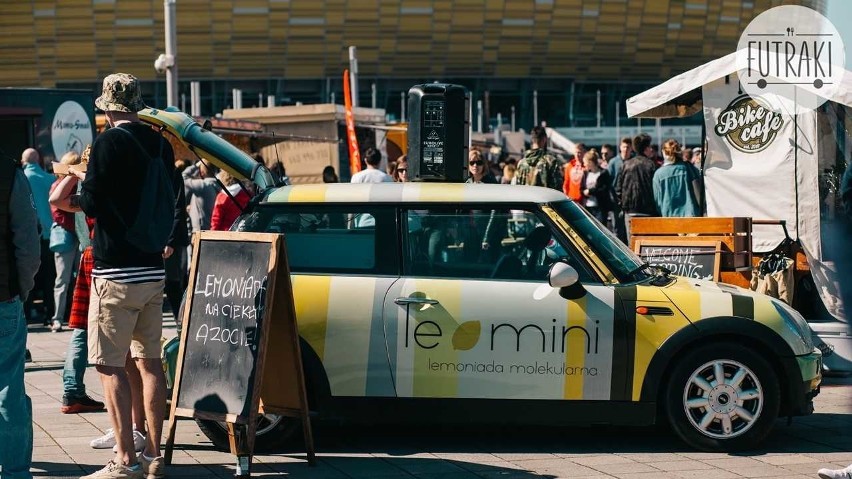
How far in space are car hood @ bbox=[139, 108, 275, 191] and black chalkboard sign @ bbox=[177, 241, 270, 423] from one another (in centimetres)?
93

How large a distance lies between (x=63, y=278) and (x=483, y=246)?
7358 mm

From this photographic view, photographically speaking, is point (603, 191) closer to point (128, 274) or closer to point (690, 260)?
point (690, 260)

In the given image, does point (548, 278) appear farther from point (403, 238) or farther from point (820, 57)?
point (820, 57)

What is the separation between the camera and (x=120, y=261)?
5812 millimetres

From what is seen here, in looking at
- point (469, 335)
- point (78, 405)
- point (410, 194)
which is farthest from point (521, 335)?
point (78, 405)

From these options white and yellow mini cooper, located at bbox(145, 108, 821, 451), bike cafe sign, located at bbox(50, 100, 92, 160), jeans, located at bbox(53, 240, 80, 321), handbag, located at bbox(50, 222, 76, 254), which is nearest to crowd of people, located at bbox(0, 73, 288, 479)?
white and yellow mini cooper, located at bbox(145, 108, 821, 451)

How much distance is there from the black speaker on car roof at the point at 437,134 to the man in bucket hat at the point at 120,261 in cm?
521

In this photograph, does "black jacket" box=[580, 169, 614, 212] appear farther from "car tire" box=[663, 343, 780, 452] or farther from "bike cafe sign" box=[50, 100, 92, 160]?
"car tire" box=[663, 343, 780, 452]

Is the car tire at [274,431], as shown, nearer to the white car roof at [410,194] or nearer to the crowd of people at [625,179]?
the white car roof at [410,194]

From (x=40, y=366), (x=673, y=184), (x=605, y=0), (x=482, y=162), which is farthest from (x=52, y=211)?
(x=605, y=0)

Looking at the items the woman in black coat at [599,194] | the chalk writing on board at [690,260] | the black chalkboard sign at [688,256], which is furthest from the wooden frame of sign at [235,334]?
the woman in black coat at [599,194]

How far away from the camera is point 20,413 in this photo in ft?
17.5

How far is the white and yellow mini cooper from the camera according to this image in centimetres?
652

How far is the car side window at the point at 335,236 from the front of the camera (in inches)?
265
